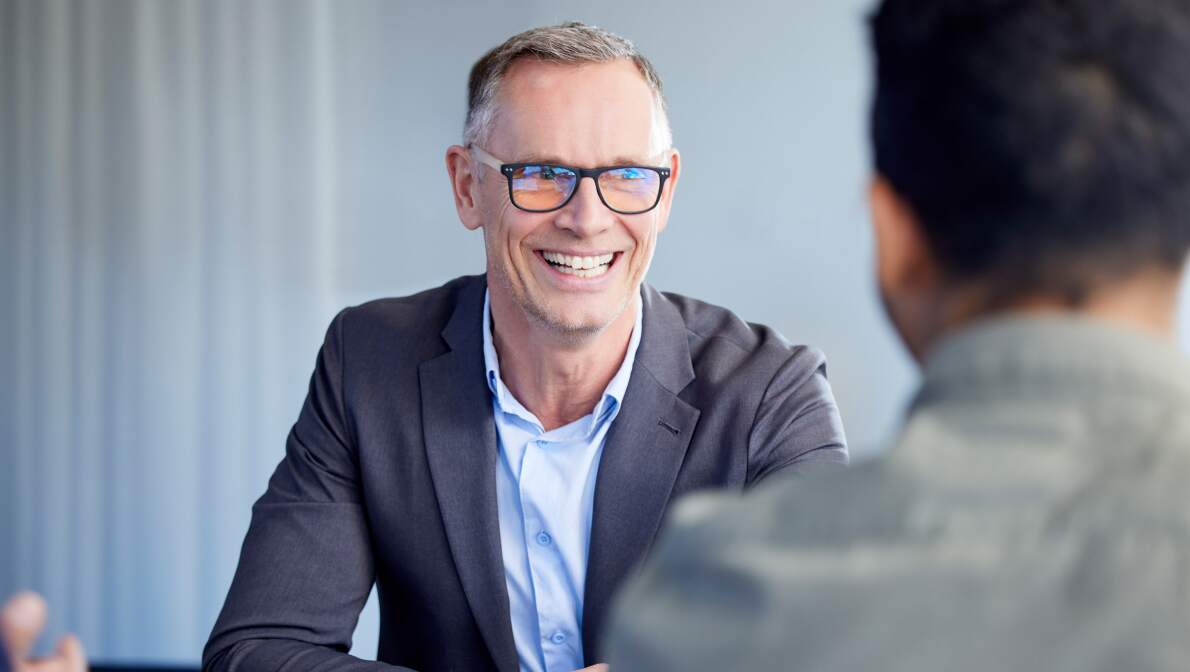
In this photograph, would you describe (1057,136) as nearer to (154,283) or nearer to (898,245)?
(898,245)

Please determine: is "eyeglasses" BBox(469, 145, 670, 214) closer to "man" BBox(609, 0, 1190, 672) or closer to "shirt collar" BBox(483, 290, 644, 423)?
"shirt collar" BBox(483, 290, 644, 423)

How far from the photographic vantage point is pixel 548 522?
2.00 metres

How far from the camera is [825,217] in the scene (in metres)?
4.70

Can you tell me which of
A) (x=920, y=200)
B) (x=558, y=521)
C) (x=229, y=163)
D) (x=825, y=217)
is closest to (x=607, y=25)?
(x=825, y=217)

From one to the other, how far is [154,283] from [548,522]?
340 centimetres

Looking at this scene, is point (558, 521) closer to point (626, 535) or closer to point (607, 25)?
point (626, 535)

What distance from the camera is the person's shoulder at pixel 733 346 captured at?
6.79 ft

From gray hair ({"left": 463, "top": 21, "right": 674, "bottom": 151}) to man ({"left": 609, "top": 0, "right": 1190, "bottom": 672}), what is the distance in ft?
4.26

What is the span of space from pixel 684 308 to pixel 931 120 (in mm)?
1492

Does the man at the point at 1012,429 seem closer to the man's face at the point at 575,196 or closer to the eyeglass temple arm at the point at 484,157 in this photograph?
the man's face at the point at 575,196

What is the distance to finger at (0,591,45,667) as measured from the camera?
96 cm

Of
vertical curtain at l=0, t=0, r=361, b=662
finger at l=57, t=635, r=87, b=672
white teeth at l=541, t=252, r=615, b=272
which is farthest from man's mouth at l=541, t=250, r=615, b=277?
vertical curtain at l=0, t=0, r=361, b=662

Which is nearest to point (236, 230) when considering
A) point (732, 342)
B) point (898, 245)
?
point (732, 342)

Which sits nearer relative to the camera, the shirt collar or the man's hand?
the man's hand
